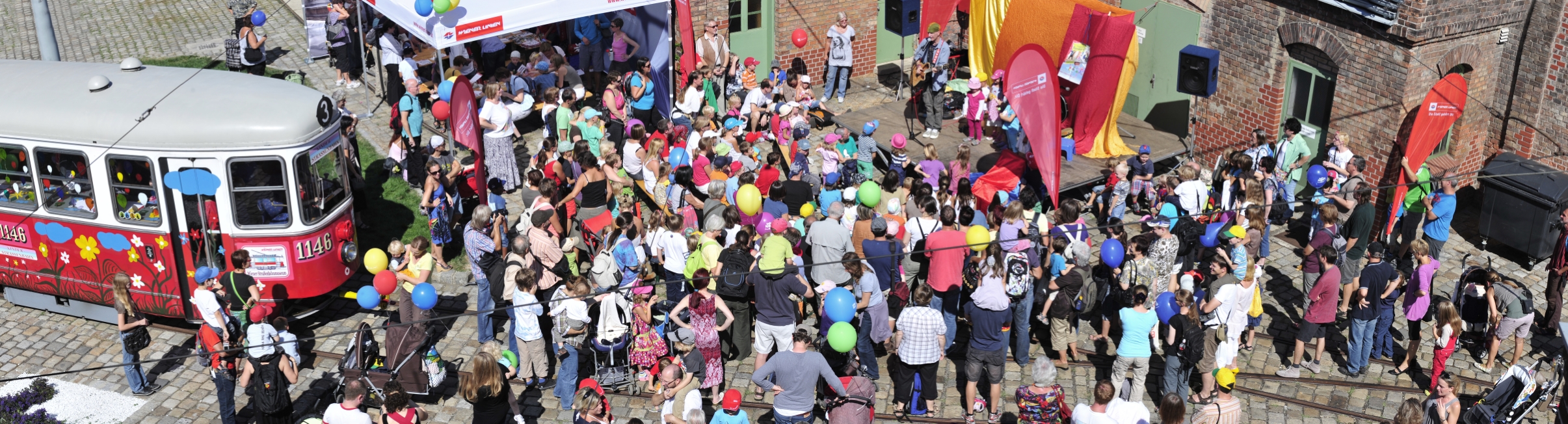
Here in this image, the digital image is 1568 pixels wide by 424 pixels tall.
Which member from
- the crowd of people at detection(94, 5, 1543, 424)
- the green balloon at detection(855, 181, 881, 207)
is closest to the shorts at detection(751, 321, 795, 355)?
the crowd of people at detection(94, 5, 1543, 424)

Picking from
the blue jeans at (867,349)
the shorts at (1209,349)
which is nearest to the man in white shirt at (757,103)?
the blue jeans at (867,349)

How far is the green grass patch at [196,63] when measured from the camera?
19406 mm

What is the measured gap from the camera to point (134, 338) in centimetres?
1095

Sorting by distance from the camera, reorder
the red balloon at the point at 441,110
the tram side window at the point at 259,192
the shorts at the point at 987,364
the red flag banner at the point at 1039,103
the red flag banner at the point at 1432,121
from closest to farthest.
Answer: the shorts at the point at 987,364
the tram side window at the point at 259,192
the red flag banner at the point at 1039,103
the red flag banner at the point at 1432,121
the red balloon at the point at 441,110

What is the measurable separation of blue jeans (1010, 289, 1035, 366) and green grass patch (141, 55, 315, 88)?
12652 millimetres

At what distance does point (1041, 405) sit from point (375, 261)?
234 inches

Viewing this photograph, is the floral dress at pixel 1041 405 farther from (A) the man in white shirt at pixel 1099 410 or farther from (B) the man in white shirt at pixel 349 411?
(B) the man in white shirt at pixel 349 411

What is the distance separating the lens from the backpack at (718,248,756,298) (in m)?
10.9

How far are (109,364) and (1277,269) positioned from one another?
11.7 meters

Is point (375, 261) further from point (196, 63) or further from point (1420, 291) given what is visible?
point (196, 63)

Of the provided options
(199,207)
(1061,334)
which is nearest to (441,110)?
(199,207)

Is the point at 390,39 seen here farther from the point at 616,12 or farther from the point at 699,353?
the point at 699,353

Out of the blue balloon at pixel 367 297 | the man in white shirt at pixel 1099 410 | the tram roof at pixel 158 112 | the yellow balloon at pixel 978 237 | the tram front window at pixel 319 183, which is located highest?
the tram roof at pixel 158 112

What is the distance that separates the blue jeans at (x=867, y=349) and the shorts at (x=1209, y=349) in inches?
107
